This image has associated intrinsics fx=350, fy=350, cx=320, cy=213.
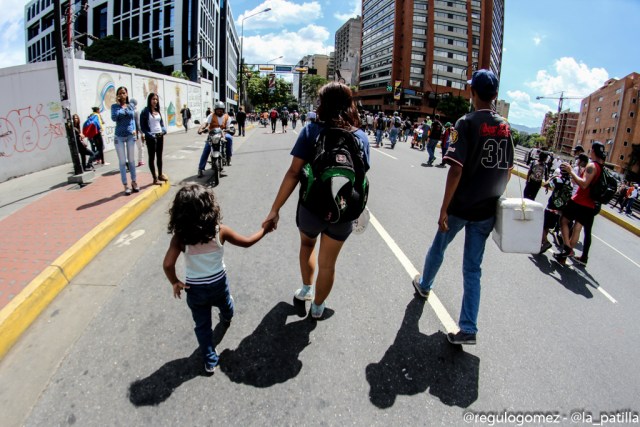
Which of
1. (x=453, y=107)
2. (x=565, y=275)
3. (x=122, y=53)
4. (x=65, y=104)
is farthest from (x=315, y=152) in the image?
(x=453, y=107)

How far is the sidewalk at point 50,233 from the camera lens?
10.1 feet

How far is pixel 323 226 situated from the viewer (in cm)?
267

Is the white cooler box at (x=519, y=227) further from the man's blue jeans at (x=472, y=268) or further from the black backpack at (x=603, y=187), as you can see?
the black backpack at (x=603, y=187)

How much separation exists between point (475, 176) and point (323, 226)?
1.26 meters

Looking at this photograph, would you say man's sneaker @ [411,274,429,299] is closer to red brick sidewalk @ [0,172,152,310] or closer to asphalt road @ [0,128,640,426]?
asphalt road @ [0,128,640,426]

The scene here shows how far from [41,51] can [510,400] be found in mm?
97052

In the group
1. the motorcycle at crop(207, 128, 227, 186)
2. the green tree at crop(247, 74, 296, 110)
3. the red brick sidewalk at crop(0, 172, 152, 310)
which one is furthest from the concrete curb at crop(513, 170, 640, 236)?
the green tree at crop(247, 74, 296, 110)

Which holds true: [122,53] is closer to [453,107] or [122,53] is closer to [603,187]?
[603,187]

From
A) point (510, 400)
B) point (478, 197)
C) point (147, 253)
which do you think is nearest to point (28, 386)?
A: point (147, 253)

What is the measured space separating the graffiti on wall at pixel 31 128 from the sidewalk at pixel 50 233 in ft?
12.2

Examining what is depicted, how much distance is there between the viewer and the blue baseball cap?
2.69 m

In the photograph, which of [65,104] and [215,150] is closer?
[65,104]

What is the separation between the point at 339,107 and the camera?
2.57 meters

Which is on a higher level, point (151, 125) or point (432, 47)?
point (432, 47)
